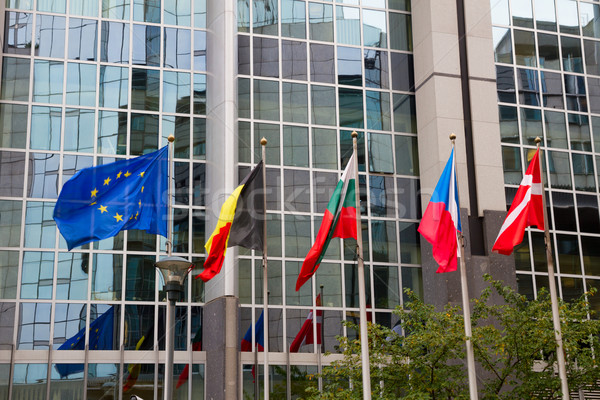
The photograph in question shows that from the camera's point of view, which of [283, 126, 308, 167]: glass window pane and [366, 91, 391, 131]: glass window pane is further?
[366, 91, 391, 131]: glass window pane

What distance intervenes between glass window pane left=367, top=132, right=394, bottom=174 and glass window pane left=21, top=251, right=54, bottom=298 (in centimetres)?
1225

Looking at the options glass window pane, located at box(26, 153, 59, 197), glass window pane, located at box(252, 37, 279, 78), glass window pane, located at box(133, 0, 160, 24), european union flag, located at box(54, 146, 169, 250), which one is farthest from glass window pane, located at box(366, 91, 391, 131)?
european union flag, located at box(54, 146, 169, 250)

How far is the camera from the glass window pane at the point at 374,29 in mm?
32000

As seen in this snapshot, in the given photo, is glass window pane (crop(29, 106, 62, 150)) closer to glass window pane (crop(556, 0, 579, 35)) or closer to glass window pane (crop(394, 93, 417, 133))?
glass window pane (crop(394, 93, 417, 133))

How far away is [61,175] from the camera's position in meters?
28.0

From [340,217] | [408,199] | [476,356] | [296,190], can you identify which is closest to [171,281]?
[340,217]

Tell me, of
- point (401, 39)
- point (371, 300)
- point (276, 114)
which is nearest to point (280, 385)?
point (371, 300)

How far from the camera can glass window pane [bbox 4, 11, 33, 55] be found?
2878 centimetres

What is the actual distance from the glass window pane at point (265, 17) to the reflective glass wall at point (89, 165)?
2.05 meters

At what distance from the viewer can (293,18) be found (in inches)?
1232

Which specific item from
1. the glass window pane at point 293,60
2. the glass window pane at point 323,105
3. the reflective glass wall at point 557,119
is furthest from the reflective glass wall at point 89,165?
the reflective glass wall at point 557,119

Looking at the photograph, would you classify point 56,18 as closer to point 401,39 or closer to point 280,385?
point 401,39

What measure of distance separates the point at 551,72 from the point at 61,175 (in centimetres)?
1984

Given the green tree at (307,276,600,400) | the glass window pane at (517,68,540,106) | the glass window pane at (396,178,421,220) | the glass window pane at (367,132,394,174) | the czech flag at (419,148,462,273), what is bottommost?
the green tree at (307,276,600,400)
